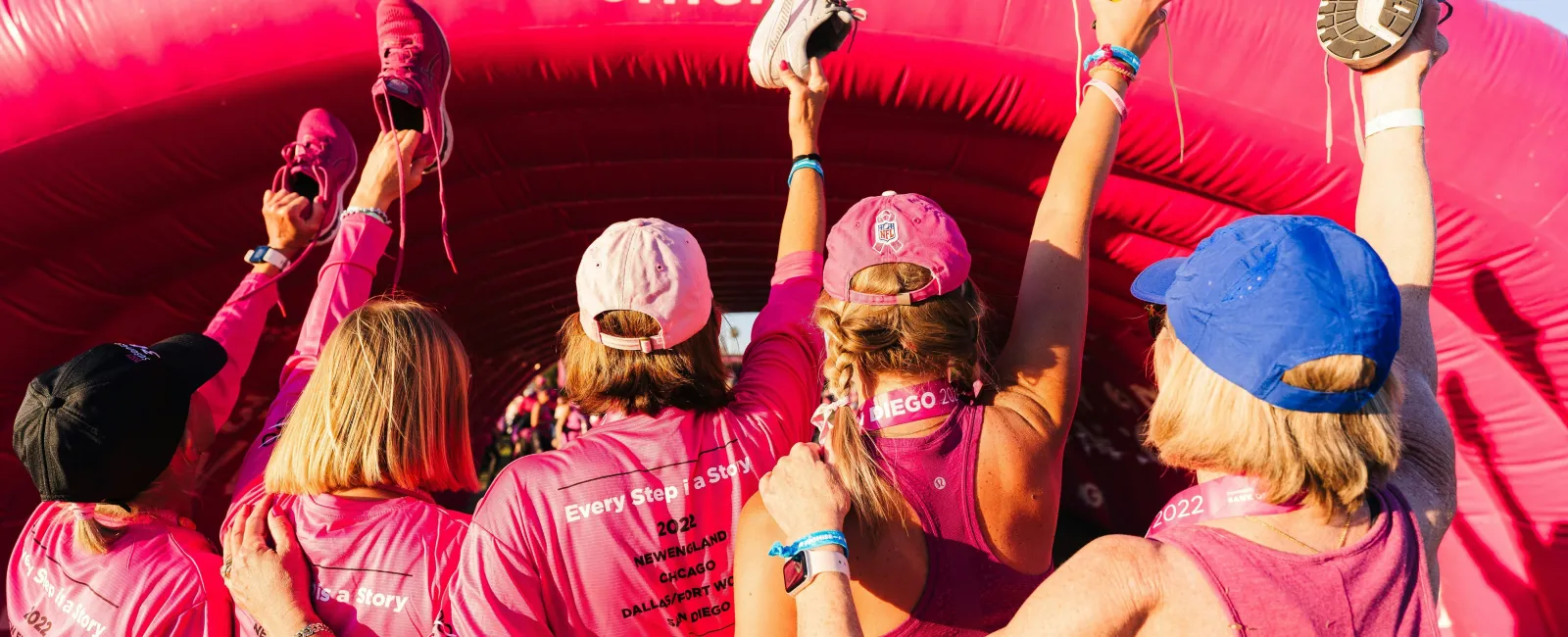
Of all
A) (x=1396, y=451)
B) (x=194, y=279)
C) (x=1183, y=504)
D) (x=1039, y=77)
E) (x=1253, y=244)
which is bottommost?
(x=194, y=279)

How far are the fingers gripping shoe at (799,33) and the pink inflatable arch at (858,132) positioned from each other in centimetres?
102

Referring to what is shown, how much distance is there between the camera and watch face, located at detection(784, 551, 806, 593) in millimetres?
1232

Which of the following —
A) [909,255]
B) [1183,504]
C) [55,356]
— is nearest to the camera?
[1183,504]

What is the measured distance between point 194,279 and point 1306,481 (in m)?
4.38

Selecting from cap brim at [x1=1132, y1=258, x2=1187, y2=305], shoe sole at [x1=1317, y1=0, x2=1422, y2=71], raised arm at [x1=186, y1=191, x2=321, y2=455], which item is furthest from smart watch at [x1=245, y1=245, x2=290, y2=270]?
shoe sole at [x1=1317, y1=0, x2=1422, y2=71]

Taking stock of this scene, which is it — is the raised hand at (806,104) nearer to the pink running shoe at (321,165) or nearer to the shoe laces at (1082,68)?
the shoe laces at (1082,68)

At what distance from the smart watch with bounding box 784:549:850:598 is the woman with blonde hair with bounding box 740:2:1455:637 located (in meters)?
0.01

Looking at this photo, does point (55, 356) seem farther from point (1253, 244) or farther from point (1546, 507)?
point (1546, 507)

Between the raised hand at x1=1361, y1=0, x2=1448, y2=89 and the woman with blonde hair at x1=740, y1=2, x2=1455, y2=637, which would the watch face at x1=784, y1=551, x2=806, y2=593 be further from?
the raised hand at x1=1361, y1=0, x2=1448, y2=89

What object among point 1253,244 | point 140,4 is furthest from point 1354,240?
point 140,4

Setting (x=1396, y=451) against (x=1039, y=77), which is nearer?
(x=1396, y=451)

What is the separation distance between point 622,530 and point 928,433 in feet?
1.73

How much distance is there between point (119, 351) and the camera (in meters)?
1.99

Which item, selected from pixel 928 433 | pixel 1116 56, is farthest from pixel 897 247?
pixel 1116 56
